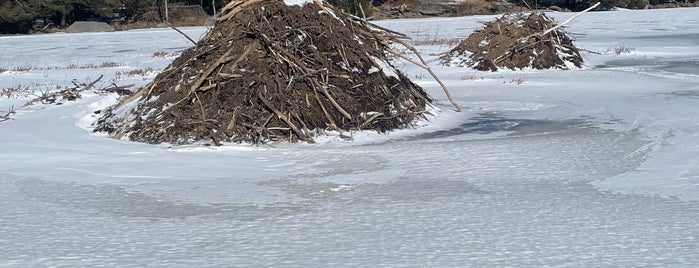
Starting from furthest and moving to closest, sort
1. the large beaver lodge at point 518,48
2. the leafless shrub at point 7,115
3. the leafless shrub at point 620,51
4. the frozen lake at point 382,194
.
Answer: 1. the leafless shrub at point 620,51
2. the large beaver lodge at point 518,48
3. the leafless shrub at point 7,115
4. the frozen lake at point 382,194

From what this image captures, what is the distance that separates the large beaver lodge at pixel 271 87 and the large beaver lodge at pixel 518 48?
9.06 meters

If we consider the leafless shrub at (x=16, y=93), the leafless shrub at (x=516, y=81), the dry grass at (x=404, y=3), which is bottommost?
the leafless shrub at (x=516, y=81)

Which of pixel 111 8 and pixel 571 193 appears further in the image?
pixel 111 8

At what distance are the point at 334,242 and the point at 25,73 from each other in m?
17.9

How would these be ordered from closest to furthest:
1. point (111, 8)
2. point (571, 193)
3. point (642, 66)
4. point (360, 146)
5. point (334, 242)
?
point (334, 242)
point (571, 193)
point (360, 146)
point (642, 66)
point (111, 8)

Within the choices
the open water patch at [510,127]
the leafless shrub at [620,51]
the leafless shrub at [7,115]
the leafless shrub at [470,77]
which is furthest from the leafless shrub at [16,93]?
the leafless shrub at [620,51]

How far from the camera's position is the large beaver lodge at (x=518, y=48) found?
2105cm

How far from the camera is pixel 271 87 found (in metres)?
10.8

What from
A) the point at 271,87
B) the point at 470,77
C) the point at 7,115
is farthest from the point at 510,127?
the point at 470,77

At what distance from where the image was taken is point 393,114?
11.5 m

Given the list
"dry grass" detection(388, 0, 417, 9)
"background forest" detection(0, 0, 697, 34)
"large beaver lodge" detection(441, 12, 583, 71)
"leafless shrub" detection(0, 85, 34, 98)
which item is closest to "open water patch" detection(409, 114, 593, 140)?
"leafless shrub" detection(0, 85, 34, 98)

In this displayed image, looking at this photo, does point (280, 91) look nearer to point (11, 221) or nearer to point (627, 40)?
point (11, 221)

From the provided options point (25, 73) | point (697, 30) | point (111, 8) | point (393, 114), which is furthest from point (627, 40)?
point (111, 8)

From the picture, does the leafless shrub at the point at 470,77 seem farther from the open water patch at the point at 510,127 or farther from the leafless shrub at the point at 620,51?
the leafless shrub at the point at 620,51
